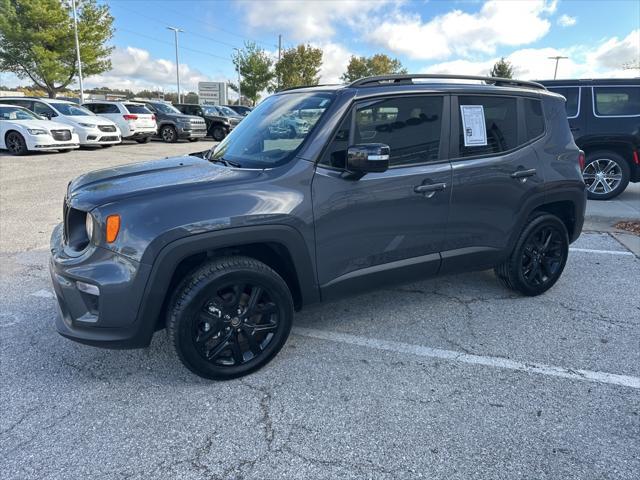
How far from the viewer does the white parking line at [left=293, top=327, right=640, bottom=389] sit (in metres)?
2.83

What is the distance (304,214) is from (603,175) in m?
7.71

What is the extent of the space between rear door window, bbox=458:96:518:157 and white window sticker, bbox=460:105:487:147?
0.02m

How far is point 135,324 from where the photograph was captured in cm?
247

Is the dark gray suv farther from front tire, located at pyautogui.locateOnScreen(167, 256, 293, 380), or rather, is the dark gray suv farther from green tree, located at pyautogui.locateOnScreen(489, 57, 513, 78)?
green tree, located at pyautogui.locateOnScreen(489, 57, 513, 78)

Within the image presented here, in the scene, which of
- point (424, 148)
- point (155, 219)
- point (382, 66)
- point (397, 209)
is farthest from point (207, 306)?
point (382, 66)

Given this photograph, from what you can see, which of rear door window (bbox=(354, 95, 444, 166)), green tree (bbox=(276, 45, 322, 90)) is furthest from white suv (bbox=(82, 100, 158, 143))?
green tree (bbox=(276, 45, 322, 90))

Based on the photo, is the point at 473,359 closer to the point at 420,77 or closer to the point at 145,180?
the point at 420,77

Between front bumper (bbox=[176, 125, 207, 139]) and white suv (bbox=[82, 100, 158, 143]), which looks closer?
white suv (bbox=[82, 100, 158, 143])

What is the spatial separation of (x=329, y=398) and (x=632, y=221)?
644 centimetres

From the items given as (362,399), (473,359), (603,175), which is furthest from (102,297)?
(603,175)

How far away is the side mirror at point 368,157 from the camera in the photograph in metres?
2.67

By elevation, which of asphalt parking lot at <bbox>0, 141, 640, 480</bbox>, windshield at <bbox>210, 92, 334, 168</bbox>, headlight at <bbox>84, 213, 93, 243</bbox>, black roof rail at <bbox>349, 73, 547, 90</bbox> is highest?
black roof rail at <bbox>349, 73, 547, 90</bbox>

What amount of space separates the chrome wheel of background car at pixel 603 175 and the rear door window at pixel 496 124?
18.1 ft

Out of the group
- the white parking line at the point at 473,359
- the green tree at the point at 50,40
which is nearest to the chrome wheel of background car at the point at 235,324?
the white parking line at the point at 473,359
